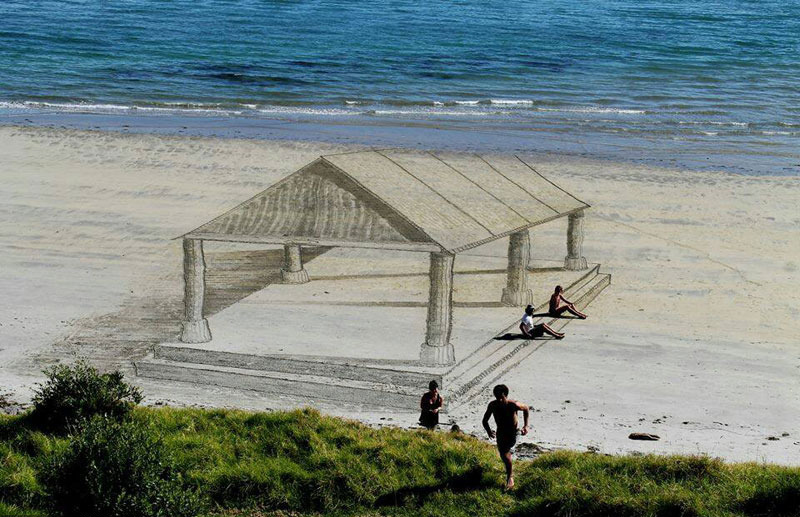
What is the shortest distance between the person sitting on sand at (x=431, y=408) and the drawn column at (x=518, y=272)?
5.58 meters

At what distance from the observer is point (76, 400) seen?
47.5 feet

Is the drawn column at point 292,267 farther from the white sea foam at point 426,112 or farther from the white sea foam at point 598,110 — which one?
the white sea foam at point 598,110

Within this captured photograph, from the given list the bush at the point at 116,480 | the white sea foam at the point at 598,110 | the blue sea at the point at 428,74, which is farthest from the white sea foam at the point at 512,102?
the bush at the point at 116,480

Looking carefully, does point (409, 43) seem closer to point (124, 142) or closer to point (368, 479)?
point (124, 142)

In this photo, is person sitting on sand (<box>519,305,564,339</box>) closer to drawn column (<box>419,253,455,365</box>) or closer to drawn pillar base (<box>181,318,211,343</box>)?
drawn column (<box>419,253,455,365</box>)

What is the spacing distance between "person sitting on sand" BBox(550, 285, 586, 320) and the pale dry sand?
10.4 inches

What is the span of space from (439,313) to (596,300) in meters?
6.26

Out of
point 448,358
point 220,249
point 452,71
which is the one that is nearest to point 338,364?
point 448,358

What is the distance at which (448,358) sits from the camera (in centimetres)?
1680

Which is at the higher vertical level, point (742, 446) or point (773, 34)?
point (773, 34)

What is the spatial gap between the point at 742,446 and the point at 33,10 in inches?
2903

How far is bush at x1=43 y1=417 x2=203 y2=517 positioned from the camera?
1158cm

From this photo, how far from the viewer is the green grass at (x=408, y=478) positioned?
40.2 ft

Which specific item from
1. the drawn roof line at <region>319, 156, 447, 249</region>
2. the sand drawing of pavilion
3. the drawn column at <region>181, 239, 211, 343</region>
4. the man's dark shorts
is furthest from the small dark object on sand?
the drawn column at <region>181, 239, 211, 343</region>
